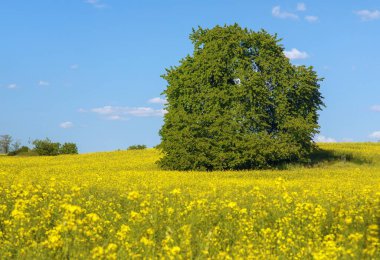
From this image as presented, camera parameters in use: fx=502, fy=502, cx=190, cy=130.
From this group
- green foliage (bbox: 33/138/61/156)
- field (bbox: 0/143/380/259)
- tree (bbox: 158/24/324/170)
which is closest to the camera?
field (bbox: 0/143/380/259)

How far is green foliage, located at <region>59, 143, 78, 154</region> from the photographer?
238 feet

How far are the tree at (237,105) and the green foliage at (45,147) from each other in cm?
3630

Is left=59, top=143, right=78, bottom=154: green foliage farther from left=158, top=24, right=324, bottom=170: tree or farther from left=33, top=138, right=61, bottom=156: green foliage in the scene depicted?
left=158, top=24, right=324, bottom=170: tree

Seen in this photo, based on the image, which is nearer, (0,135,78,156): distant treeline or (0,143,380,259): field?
(0,143,380,259): field

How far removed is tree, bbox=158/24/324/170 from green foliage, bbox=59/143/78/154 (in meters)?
37.8

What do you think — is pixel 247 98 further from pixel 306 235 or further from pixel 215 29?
pixel 306 235

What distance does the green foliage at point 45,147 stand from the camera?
2755 inches

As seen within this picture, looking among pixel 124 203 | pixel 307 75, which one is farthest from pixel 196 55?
pixel 124 203

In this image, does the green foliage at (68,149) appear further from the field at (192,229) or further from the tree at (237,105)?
the field at (192,229)

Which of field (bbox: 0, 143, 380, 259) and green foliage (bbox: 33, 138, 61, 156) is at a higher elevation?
green foliage (bbox: 33, 138, 61, 156)

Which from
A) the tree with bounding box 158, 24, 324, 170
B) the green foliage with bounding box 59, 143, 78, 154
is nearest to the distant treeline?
the green foliage with bounding box 59, 143, 78, 154

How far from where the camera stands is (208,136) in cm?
3616

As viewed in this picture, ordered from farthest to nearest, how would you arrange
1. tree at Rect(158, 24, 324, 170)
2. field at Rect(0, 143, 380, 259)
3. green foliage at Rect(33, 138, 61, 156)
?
green foliage at Rect(33, 138, 61, 156) → tree at Rect(158, 24, 324, 170) → field at Rect(0, 143, 380, 259)

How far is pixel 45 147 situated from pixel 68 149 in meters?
3.92
